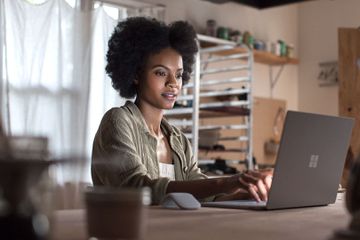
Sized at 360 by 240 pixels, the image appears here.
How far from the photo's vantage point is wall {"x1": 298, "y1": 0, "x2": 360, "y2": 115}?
226 inches

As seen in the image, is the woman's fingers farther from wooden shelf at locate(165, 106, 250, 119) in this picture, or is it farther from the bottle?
the bottle

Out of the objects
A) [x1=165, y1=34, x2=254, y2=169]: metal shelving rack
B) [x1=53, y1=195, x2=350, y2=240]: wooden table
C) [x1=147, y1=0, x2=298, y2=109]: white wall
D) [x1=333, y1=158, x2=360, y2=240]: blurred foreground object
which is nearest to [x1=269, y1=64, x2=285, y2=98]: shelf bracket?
[x1=147, y1=0, x2=298, y2=109]: white wall

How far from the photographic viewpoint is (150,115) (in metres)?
2.23

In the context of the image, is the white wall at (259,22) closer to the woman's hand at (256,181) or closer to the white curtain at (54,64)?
the white curtain at (54,64)

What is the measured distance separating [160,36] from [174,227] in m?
1.41

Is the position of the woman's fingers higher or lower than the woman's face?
lower

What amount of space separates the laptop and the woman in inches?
6.2

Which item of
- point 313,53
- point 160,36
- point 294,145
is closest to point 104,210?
point 294,145

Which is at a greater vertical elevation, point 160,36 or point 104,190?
point 160,36

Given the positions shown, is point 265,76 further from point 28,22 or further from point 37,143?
point 37,143

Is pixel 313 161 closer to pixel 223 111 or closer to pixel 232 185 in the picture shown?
pixel 232 185

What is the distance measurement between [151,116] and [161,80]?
0.15 meters

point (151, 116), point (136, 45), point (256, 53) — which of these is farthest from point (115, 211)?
point (256, 53)

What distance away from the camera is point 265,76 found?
5.79m
